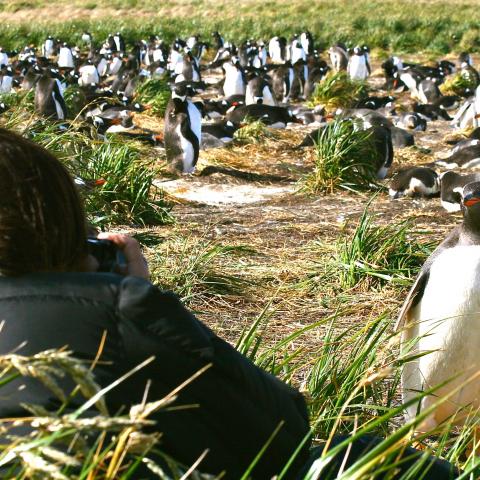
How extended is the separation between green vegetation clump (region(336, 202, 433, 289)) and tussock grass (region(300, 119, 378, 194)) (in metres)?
2.81

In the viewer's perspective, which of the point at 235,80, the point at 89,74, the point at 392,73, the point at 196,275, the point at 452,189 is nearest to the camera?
the point at 196,275

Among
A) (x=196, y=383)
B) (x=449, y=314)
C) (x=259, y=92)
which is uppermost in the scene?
(x=196, y=383)

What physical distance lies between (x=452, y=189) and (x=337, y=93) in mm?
8995

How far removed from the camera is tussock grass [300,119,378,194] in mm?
8648

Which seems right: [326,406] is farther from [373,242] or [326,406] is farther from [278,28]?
[278,28]

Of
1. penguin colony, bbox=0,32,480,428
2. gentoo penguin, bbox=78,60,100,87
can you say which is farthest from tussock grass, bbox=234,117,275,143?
gentoo penguin, bbox=78,60,100,87

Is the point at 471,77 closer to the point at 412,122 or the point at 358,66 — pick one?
the point at 358,66

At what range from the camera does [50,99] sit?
11.8m

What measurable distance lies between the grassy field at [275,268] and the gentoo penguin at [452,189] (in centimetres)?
12

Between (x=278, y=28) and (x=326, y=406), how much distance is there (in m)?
29.3

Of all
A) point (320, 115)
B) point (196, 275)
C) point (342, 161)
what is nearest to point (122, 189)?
point (196, 275)

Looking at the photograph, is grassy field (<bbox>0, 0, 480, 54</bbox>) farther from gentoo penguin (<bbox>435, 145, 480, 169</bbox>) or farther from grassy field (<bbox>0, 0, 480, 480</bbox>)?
gentoo penguin (<bbox>435, 145, 480, 169</bbox>)

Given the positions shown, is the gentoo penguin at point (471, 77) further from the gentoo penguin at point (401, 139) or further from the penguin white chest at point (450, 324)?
the penguin white chest at point (450, 324)

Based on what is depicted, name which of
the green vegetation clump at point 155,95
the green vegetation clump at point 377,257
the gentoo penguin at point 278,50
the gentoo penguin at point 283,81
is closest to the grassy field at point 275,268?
the green vegetation clump at point 377,257
